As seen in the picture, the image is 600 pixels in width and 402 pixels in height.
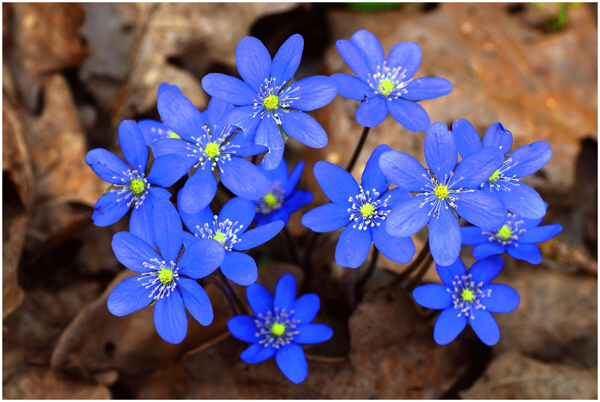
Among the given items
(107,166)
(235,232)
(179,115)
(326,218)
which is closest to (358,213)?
(326,218)

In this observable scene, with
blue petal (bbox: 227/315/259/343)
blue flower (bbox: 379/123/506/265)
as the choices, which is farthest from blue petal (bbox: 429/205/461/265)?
blue petal (bbox: 227/315/259/343)

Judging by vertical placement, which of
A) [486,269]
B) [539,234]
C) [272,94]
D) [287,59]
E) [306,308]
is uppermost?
[287,59]

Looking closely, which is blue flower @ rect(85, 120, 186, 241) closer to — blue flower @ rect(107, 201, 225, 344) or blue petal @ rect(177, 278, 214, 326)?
blue flower @ rect(107, 201, 225, 344)


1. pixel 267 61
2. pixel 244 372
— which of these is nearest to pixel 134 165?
pixel 267 61

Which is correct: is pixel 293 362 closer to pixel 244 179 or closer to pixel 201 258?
pixel 201 258

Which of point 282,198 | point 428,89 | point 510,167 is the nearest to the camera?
point 510,167
